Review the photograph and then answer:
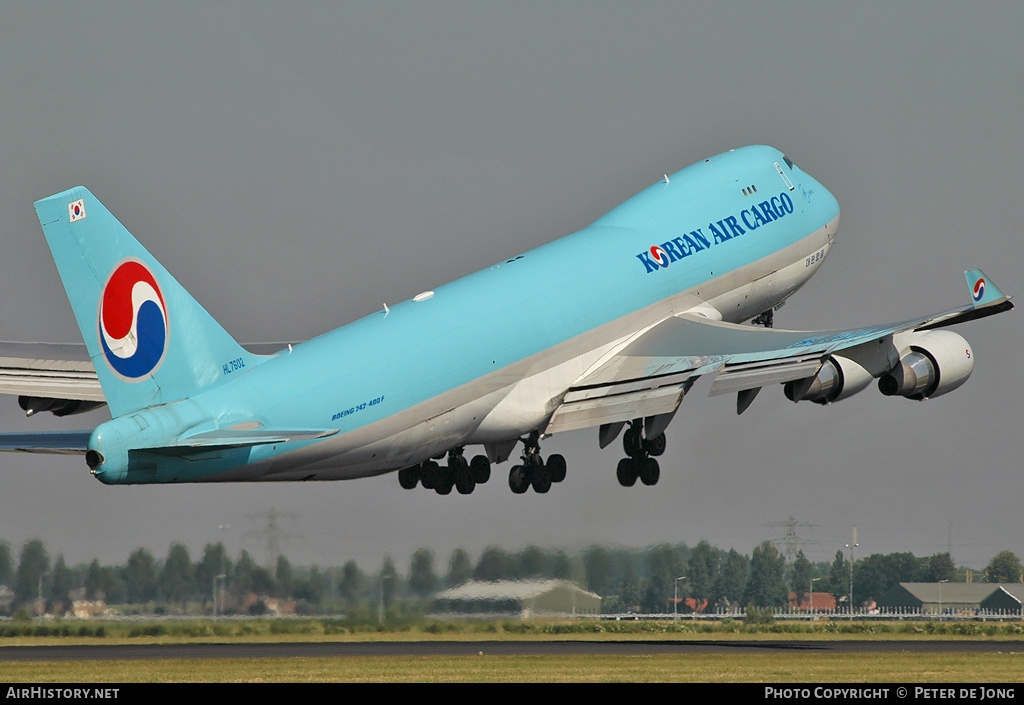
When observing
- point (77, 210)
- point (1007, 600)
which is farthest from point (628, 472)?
point (1007, 600)

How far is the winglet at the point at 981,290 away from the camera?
3081cm

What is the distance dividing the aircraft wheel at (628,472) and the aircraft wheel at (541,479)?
1663 millimetres

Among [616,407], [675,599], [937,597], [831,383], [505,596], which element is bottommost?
[937,597]

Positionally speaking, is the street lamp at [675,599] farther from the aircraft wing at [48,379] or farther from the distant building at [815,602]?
the aircraft wing at [48,379]

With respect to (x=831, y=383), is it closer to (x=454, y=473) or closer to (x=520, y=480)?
(x=520, y=480)

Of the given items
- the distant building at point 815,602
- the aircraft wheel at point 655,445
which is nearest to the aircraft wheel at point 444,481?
the aircraft wheel at point 655,445

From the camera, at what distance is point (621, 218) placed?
1490 inches

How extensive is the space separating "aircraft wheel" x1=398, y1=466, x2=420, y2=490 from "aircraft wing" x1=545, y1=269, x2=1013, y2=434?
3.84m

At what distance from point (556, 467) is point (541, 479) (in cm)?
47

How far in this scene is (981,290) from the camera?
3089 centimetres

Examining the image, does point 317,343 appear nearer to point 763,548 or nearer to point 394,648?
point 394,648

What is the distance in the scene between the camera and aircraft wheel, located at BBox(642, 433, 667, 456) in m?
35.9

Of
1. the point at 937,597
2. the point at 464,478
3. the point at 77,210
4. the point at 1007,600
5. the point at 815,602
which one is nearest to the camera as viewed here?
the point at 77,210

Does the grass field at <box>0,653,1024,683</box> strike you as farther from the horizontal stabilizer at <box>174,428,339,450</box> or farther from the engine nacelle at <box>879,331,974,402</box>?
the horizontal stabilizer at <box>174,428,339,450</box>
